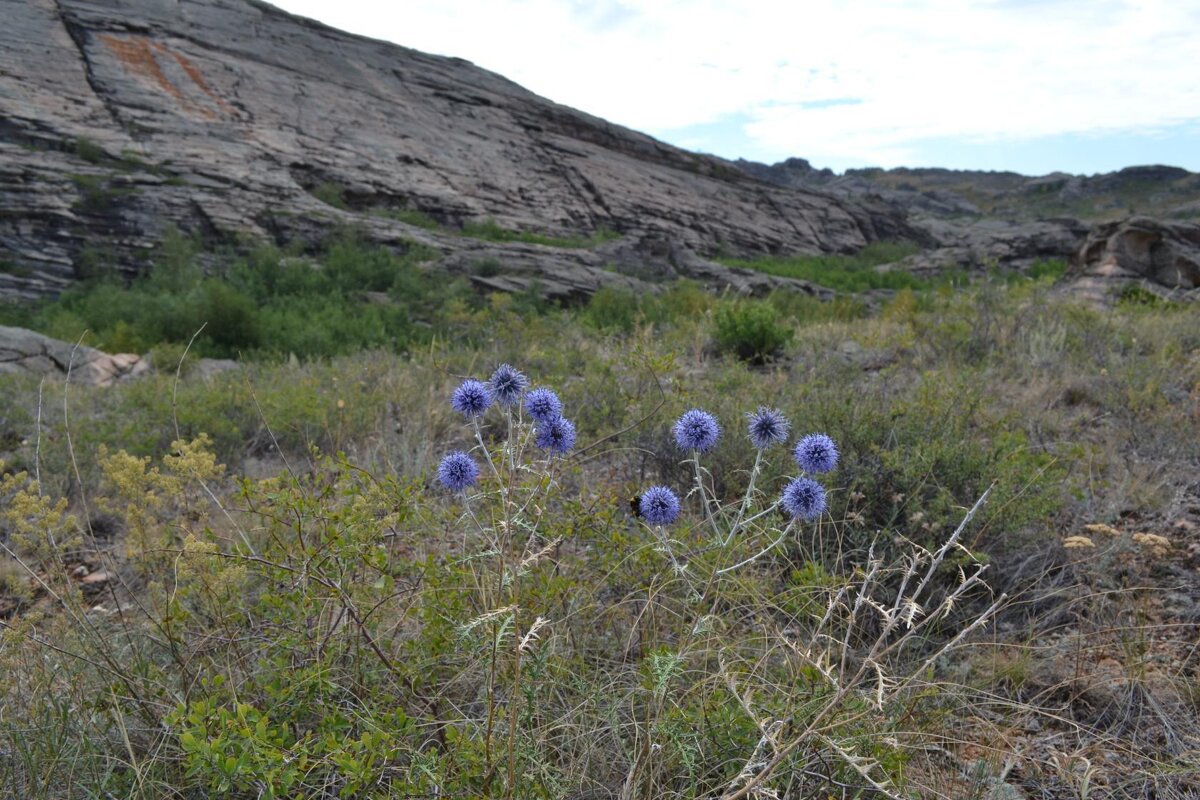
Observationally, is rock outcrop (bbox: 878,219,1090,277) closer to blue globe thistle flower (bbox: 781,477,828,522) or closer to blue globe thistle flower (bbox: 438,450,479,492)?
blue globe thistle flower (bbox: 781,477,828,522)

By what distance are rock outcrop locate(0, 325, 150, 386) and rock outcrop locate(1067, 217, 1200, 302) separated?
1392 cm

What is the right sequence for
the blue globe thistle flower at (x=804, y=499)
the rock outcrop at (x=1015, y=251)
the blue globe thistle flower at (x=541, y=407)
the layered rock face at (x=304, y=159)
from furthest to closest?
the rock outcrop at (x=1015, y=251) < the layered rock face at (x=304, y=159) < the blue globe thistle flower at (x=541, y=407) < the blue globe thistle flower at (x=804, y=499)

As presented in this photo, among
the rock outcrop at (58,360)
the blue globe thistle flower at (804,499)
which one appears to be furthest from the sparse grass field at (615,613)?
the rock outcrop at (58,360)

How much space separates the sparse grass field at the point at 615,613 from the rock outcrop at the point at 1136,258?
29.7 ft

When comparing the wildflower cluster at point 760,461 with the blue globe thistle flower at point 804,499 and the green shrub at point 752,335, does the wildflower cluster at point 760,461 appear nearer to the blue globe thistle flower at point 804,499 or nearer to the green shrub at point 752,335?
the blue globe thistle flower at point 804,499

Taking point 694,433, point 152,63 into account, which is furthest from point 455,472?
point 152,63

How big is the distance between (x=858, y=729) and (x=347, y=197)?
76.9 feet

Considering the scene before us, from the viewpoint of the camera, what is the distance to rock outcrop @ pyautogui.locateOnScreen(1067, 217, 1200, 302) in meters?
12.2

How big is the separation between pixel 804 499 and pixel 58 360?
10187 mm

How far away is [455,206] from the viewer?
80.9 ft

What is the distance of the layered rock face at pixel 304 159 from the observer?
53.5ft

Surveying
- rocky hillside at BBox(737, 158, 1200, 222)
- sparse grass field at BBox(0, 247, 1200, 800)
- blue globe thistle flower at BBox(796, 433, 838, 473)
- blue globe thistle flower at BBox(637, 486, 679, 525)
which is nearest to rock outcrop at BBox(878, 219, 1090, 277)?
sparse grass field at BBox(0, 247, 1200, 800)

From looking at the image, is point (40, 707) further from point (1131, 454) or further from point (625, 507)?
point (1131, 454)

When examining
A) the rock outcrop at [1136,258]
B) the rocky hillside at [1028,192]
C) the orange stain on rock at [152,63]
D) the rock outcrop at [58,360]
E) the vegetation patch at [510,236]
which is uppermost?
the rocky hillside at [1028,192]
